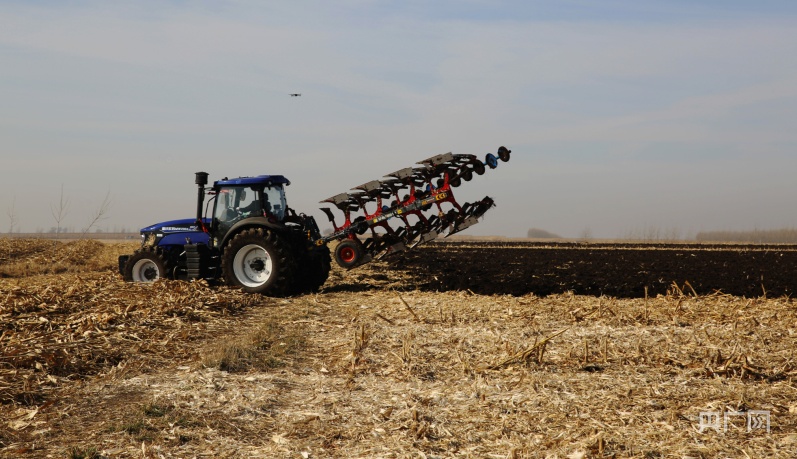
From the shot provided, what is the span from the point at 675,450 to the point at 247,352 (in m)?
5.77

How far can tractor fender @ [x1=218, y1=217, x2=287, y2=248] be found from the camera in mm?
14953

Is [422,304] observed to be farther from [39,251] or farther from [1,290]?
[39,251]

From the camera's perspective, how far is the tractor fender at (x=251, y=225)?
1495 cm

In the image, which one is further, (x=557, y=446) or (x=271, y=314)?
(x=271, y=314)

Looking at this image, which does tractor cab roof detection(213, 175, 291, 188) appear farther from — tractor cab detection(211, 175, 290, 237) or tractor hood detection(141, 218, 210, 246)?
tractor hood detection(141, 218, 210, 246)

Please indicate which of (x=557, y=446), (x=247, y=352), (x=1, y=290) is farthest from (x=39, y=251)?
(x=557, y=446)

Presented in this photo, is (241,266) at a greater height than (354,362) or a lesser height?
greater

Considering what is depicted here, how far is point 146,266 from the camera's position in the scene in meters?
16.7

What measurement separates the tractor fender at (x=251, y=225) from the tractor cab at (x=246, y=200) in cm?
20

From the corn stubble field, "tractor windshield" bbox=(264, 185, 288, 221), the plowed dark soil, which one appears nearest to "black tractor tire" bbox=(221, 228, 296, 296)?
"tractor windshield" bbox=(264, 185, 288, 221)


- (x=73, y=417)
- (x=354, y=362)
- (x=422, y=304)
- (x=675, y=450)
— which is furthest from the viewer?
(x=422, y=304)

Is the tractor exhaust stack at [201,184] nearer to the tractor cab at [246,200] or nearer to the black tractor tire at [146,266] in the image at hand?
the tractor cab at [246,200]

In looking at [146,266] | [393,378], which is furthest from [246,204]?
[393,378]

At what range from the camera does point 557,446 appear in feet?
19.0
